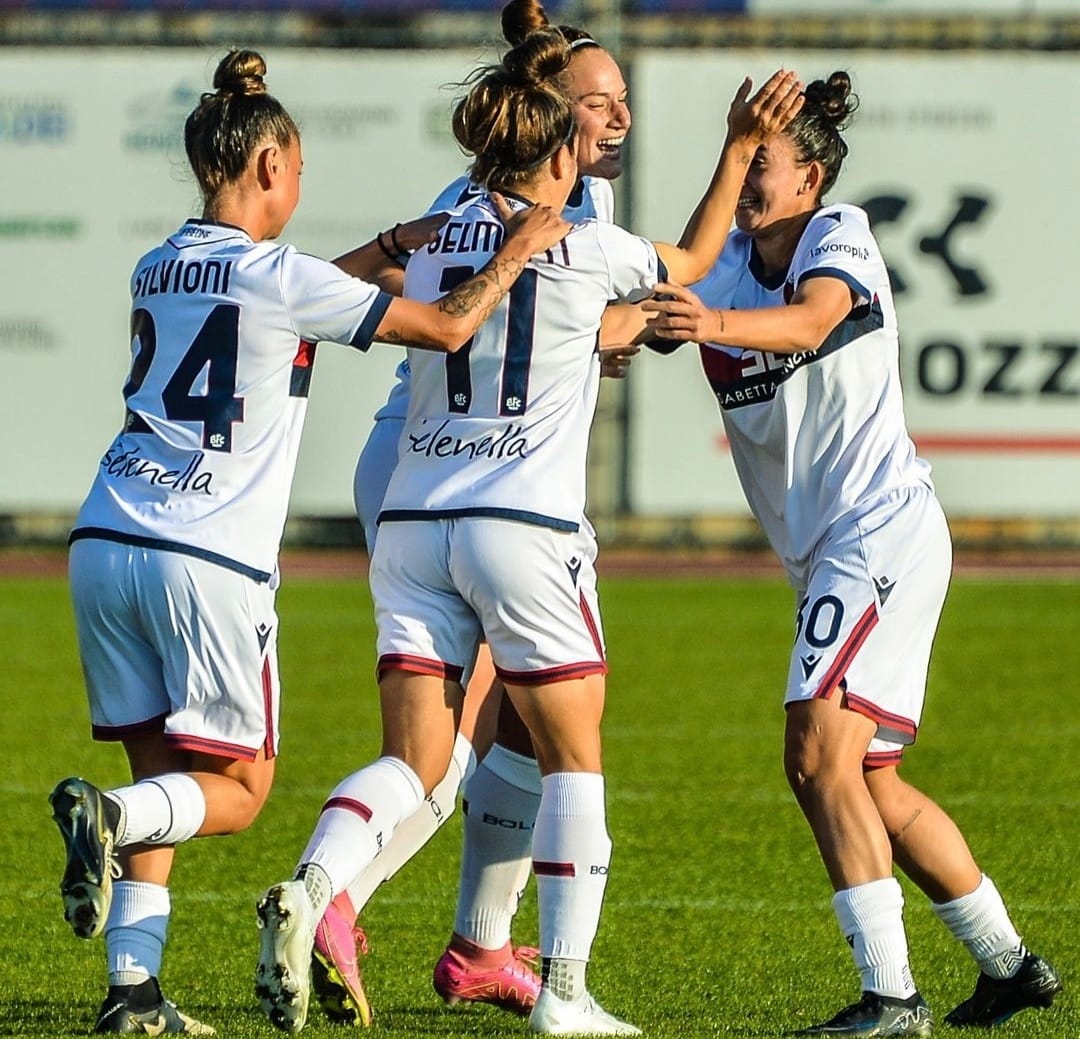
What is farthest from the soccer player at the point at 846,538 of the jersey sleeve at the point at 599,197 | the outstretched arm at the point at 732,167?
the jersey sleeve at the point at 599,197

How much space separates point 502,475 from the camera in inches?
172

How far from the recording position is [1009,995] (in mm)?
4707

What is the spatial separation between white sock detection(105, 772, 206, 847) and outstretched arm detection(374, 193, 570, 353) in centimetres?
102

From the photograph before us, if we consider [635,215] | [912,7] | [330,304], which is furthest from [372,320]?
[912,7]

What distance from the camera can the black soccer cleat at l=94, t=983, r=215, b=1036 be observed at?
4.38m

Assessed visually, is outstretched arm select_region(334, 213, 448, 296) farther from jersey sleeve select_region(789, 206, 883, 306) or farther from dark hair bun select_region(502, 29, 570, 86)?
jersey sleeve select_region(789, 206, 883, 306)

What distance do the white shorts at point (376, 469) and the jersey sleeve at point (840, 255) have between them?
1127 millimetres

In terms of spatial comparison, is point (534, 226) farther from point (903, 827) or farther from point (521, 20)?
point (903, 827)

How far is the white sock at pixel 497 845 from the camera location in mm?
5055

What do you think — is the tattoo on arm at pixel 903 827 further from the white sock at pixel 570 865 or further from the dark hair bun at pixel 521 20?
the dark hair bun at pixel 521 20

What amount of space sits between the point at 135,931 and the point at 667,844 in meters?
2.85

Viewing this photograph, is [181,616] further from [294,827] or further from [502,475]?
[294,827]

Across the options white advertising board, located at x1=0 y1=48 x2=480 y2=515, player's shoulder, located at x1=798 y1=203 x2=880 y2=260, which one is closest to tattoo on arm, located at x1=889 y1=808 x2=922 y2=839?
player's shoulder, located at x1=798 y1=203 x2=880 y2=260

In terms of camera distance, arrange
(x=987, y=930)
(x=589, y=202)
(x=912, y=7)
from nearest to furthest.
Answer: (x=987, y=930) < (x=589, y=202) < (x=912, y=7)
